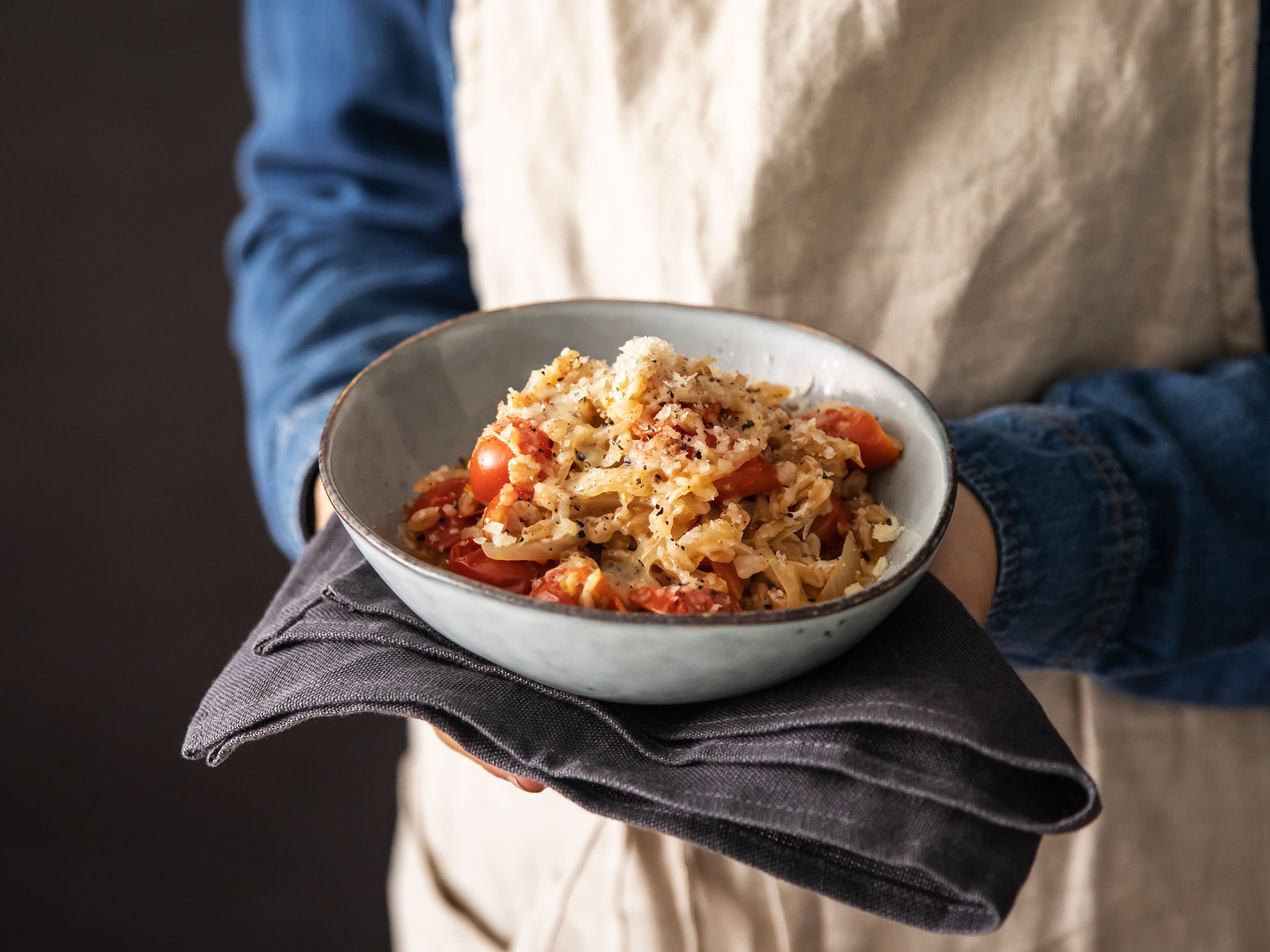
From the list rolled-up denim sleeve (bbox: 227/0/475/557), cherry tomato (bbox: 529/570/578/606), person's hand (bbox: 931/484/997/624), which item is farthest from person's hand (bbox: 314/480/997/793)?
rolled-up denim sleeve (bbox: 227/0/475/557)

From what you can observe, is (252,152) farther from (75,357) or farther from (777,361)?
(75,357)

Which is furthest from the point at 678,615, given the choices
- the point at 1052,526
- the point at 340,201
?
the point at 340,201

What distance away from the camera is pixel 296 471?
1.08 meters

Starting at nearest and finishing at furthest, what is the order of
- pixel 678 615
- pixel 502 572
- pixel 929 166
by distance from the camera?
pixel 678 615
pixel 502 572
pixel 929 166

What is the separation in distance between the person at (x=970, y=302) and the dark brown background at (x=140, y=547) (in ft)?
3.62

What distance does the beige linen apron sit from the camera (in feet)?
3.33

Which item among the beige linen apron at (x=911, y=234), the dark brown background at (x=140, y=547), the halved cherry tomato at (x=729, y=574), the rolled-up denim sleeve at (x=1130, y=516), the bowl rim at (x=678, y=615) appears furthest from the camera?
the dark brown background at (x=140, y=547)

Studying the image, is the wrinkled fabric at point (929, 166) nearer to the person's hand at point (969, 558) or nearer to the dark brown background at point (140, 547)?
the person's hand at point (969, 558)

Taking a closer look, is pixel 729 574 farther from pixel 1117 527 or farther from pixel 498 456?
pixel 1117 527

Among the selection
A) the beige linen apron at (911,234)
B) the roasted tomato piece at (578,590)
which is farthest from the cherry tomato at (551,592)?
the beige linen apron at (911,234)

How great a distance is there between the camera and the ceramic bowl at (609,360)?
60 centimetres

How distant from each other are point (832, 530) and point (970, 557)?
168 mm

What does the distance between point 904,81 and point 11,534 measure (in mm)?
2272

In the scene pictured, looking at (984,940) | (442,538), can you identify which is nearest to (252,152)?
(442,538)
